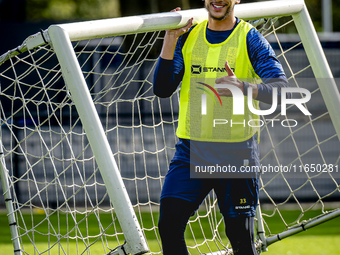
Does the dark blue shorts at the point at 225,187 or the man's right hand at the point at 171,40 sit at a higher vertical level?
the man's right hand at the point at 171,40

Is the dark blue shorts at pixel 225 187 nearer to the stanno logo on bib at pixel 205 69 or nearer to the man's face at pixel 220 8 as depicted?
the stanno logo on bib at pixel 205 69

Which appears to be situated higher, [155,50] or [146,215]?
[155,50]

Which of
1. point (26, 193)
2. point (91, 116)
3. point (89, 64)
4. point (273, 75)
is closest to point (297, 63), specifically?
point (89, 64)

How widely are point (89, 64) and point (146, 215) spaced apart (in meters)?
2.20

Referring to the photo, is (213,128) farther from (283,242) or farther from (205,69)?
(283,242)

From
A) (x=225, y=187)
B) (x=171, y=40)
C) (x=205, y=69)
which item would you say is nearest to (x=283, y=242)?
(x=225, y=187)

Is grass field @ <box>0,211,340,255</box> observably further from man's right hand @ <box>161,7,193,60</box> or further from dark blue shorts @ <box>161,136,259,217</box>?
man's right hand @ <box>161,7,193,60</box>

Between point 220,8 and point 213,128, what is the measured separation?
538mm

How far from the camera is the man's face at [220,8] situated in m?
1.94

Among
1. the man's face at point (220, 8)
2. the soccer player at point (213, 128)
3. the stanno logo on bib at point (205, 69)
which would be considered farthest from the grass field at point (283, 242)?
the man's face at point (220, 8)

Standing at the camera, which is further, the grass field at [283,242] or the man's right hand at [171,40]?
the grass field at [283,242]

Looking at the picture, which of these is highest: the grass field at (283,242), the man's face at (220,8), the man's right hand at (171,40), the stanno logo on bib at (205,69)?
the man's face at (220,8)

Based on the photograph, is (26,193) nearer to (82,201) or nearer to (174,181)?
(82,201)

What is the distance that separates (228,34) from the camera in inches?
79.9
